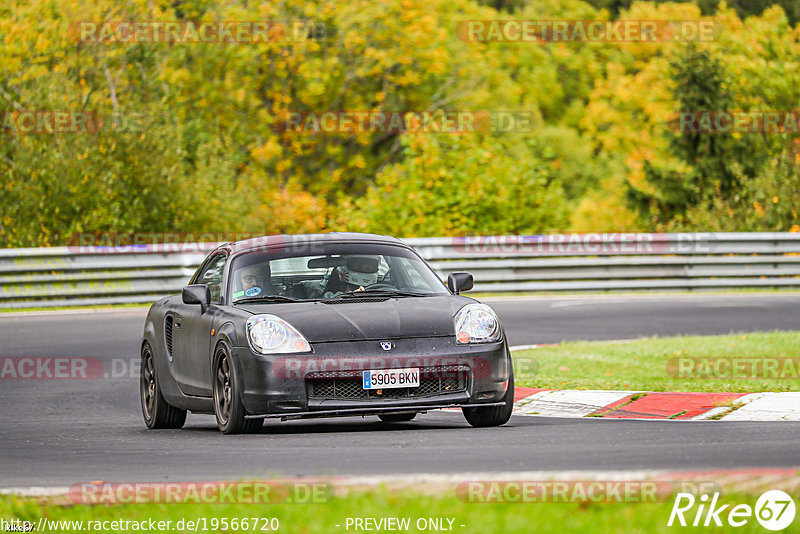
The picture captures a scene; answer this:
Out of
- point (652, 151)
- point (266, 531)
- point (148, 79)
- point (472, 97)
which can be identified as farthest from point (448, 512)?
point (652, 151)

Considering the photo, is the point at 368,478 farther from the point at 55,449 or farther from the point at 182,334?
the point at 182,334

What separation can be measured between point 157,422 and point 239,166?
117 feet

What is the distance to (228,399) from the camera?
9781 mm

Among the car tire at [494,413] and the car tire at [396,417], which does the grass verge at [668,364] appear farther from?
the car tire at [494,413]

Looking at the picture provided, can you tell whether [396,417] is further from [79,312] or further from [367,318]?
[79,312]

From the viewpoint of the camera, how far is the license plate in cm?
939

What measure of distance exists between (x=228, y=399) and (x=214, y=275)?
1.64 metres

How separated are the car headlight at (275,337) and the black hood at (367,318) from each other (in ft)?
0.17

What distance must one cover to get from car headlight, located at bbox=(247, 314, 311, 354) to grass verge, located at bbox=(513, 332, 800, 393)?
11.7ft

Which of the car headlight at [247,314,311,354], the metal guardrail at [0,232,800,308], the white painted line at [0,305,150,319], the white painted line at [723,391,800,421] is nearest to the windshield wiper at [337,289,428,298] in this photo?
the car headlight at [247,314,311,354]

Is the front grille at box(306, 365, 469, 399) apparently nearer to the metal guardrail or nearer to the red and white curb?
the red and white curb

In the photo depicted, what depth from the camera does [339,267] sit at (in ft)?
34.6

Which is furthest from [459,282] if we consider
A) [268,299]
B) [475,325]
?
[268,299]

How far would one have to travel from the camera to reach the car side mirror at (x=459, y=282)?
420 inches
